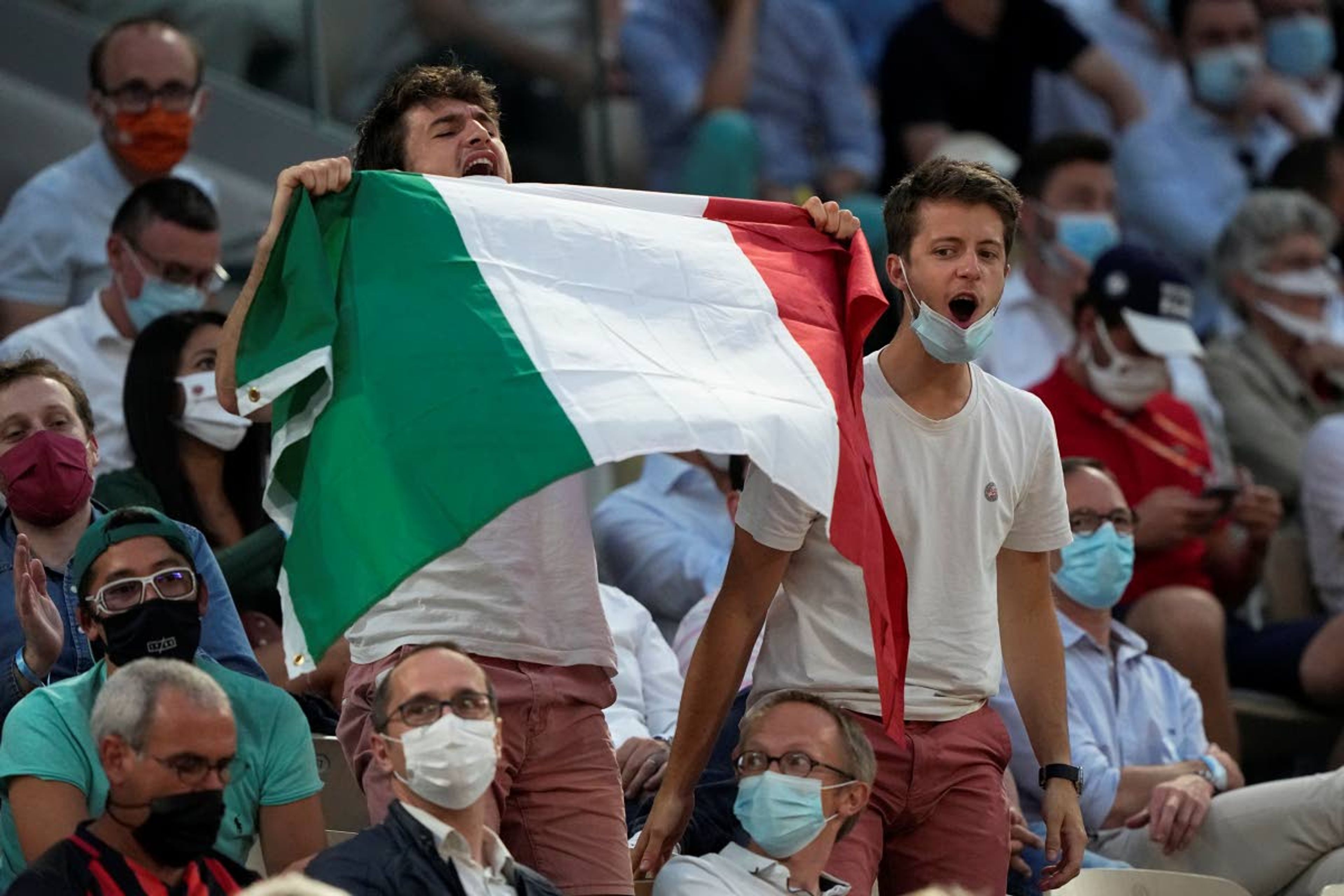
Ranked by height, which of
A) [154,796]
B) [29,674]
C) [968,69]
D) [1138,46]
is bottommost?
[154,796]

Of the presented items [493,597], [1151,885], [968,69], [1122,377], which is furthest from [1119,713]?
[968,69]

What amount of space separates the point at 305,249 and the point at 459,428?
1.53 feet

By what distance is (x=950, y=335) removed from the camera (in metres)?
4.56

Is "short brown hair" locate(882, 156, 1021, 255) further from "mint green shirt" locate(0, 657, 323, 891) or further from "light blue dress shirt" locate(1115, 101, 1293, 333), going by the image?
"light blue dress shirt" locate(1115, 101, 1293, 333)

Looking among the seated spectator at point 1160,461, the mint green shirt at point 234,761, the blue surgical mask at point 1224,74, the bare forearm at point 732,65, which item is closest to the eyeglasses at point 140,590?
the mint green shirt at point 234,761

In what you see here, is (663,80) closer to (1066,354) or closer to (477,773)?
(1066,354)

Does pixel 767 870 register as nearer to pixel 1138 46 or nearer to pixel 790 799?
pixel 790 799

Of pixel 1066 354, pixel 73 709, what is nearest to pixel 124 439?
pixel 73 709

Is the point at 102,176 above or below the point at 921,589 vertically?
above

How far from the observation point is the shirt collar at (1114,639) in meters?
6.32

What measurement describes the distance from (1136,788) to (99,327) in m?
2.94

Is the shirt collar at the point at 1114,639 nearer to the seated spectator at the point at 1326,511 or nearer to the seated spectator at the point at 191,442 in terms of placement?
the seated spectator at the point at 1326,511

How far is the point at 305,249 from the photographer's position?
4387 mm

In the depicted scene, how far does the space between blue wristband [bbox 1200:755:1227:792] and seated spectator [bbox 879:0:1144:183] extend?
370 cm
